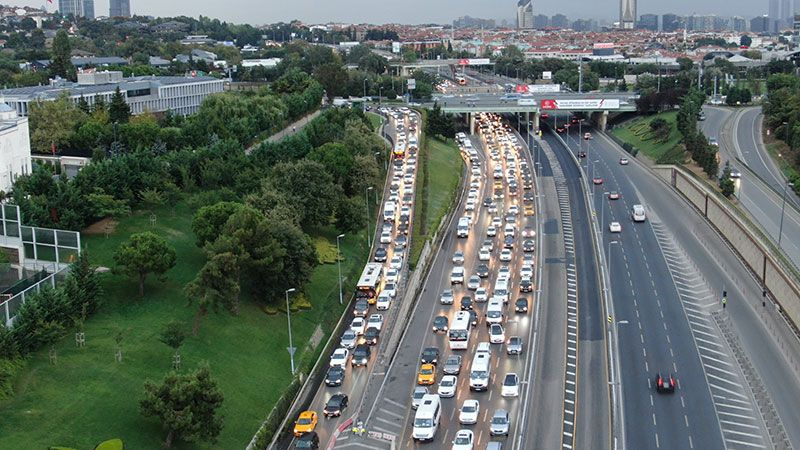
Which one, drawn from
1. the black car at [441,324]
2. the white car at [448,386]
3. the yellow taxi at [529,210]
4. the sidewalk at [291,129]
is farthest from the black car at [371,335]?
the sidewalk at [291,129]

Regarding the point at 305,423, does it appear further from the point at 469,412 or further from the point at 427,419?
the point at 469,412

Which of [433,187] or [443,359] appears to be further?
[433,187]

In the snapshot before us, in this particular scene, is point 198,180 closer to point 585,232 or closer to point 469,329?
point 469,329

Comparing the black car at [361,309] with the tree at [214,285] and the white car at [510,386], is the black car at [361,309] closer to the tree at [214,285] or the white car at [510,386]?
→ the tree at [214,285]

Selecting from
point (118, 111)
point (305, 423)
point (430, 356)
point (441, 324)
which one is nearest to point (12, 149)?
point (441, 324)

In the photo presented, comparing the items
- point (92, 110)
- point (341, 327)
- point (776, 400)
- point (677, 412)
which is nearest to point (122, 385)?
point (341, 327)
